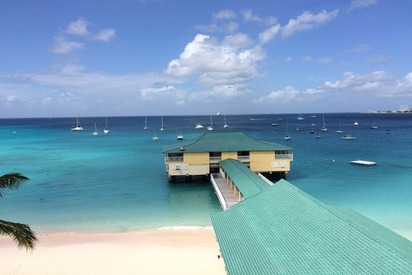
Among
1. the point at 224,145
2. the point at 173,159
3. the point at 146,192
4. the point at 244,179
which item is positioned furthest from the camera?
the point at 224,145

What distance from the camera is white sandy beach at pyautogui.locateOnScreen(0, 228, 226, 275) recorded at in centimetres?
2212

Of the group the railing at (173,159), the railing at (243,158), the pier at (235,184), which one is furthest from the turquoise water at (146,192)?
the railing at (243,158)

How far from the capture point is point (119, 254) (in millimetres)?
24203

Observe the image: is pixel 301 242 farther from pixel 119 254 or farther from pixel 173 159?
pixel 173 159

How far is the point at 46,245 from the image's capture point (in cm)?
2611

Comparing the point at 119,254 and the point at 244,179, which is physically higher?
the point at 244,179

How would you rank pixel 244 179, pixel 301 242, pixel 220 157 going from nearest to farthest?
pixel 301 242, pixel 244 179, pixel 220 157

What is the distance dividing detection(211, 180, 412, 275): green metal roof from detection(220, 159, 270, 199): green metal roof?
246 inches

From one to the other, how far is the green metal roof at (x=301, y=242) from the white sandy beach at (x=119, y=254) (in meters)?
4.86

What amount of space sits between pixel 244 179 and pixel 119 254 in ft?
43.3

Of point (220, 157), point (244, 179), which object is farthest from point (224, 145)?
point (244, 179)

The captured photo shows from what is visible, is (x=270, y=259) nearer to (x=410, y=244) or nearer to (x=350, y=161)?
(x=410, y=244)

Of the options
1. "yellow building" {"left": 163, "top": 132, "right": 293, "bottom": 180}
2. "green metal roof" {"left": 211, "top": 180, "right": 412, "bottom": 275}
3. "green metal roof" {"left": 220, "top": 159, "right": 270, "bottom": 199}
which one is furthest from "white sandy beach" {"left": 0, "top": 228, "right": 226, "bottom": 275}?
"yellow building" {"left": 163, "top": 132, "right": 293, "bottom": 180}

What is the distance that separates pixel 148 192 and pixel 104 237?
14.0m
